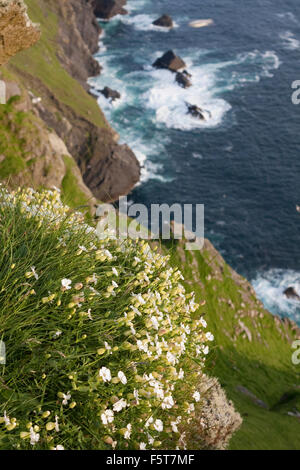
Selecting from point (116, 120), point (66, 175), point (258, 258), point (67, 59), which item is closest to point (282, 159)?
point (258, 258)

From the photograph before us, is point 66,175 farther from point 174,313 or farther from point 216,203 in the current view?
point 216,203

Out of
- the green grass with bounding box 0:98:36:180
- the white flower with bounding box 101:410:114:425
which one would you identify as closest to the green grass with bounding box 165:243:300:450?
the white flower with bounding box 101:410:114:425

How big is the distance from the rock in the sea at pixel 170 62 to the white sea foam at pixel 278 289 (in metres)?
57.9

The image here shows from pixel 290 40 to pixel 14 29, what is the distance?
113 metres

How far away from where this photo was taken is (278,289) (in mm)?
57000

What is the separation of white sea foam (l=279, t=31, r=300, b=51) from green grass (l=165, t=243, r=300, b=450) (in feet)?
311

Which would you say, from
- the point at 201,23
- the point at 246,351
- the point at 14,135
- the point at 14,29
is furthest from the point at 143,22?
the point at 14,29

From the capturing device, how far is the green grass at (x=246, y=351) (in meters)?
18.3

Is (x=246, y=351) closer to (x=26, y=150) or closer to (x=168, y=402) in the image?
A: (x=26, y=150)

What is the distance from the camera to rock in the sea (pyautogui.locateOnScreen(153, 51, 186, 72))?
315ft
